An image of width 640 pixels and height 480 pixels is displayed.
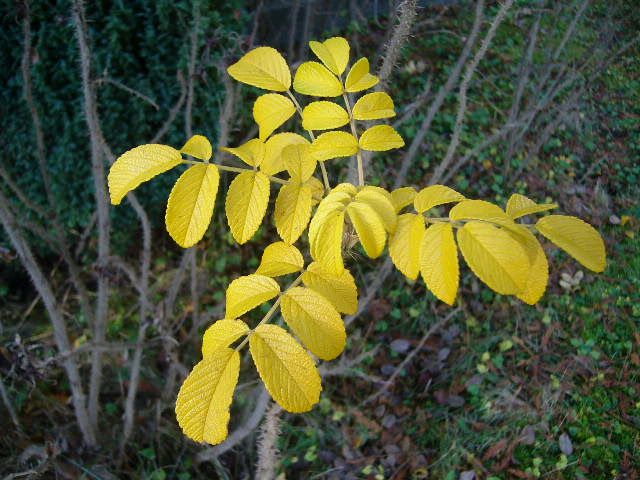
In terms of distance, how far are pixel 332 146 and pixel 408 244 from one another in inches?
9.1

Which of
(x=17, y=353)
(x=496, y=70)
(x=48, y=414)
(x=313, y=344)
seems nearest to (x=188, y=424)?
(x=313, y=344)

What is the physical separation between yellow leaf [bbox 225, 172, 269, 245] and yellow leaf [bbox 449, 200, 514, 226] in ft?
1.01

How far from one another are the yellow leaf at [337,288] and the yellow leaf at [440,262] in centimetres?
18


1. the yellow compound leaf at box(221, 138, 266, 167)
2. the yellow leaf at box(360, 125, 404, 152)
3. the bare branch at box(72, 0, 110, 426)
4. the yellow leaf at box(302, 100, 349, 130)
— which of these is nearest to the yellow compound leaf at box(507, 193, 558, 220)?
the yellow leaf at box(360, 125, 404, 152)

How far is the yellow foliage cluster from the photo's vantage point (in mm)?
762

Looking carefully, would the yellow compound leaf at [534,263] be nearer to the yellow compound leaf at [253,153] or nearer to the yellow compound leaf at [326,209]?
the yellow compound leaf at [326,209]

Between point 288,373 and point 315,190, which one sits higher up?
point 315,190

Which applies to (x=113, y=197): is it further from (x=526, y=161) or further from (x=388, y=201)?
(x=526, y=161)

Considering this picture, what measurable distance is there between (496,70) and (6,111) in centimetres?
363

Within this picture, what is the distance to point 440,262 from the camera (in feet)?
2.50

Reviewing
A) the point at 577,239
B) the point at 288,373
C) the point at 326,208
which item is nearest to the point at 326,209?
the point at 326,208

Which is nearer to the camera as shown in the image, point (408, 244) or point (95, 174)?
point (408, 244)

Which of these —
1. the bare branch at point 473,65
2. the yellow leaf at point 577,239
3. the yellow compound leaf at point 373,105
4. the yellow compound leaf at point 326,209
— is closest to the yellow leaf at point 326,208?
the yellow compound leaf at point 326,209

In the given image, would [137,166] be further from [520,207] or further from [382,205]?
[520,207]
